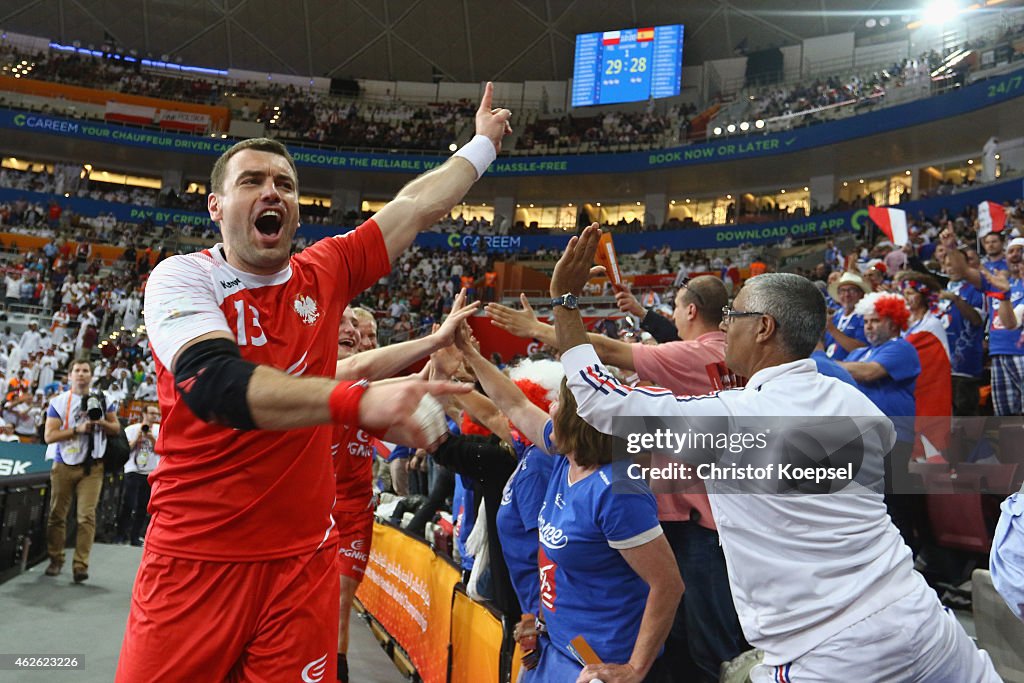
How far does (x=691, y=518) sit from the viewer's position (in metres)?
3.50

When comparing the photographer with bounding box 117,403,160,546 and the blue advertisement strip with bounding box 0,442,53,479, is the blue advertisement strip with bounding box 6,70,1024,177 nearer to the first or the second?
the photographer with bounding box 117,403,160,546

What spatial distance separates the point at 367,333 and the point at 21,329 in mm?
20285

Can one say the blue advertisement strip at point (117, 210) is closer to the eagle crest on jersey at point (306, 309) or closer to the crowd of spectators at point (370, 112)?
the crowd of spectators at point (370, 112)

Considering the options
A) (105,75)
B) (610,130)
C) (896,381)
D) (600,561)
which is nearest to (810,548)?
(600,561)

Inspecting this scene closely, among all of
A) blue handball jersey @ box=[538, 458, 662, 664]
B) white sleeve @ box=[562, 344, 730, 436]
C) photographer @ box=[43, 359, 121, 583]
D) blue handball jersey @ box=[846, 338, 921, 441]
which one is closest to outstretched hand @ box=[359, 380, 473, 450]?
white sleeve @ box=[562, 344, 730, 436]

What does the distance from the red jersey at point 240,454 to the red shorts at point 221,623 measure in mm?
52

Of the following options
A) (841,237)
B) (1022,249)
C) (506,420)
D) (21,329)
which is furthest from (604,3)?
(506,420)

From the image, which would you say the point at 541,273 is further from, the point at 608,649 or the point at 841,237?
the point at 608,649

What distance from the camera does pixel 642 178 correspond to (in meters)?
33.0

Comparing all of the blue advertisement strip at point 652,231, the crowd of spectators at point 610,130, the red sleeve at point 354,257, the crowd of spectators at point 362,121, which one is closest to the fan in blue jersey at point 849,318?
the red sleeve at point 354,257

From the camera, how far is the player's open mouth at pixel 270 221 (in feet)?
7.57

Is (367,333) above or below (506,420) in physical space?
above

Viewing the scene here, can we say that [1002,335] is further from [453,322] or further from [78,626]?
[78,626]

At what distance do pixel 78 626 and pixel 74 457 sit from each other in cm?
253
